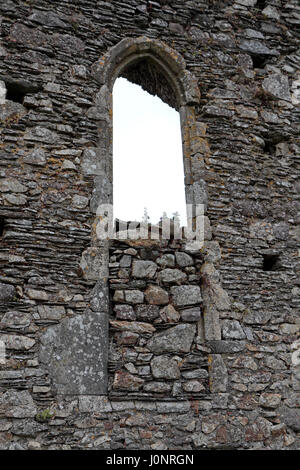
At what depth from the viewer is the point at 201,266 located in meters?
5.21

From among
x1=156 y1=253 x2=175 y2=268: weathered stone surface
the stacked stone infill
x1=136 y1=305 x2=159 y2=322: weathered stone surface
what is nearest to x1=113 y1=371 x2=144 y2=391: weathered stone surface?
the stacked stone infill

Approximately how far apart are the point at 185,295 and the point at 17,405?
77.2 inches

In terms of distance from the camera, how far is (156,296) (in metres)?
4.95

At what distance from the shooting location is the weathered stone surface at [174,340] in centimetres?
479

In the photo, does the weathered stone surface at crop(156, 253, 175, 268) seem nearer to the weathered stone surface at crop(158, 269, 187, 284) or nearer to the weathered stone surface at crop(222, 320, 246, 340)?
the weathered stone surface at crop(158, 269, 187, 284)

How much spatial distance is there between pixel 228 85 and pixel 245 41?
80 cm

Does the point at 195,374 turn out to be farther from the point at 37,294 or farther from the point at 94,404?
the point at 37,294

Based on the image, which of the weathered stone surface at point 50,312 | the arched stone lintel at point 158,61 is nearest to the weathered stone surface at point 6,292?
the weathered stone surface at point 50,312

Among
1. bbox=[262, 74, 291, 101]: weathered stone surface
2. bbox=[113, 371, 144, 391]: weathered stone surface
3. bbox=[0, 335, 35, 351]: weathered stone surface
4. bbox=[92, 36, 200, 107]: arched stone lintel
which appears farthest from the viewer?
bbox=[262, 74, 291, 101]: weathered stone surface

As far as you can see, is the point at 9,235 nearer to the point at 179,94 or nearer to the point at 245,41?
the point at 179,94

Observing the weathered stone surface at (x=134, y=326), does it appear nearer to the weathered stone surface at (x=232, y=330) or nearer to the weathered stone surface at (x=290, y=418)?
the weathered stone surface at (x=232, y=330)

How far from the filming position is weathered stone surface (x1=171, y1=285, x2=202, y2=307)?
5.00 m

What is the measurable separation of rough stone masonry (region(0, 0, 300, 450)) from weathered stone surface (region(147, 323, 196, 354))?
0.02 m
